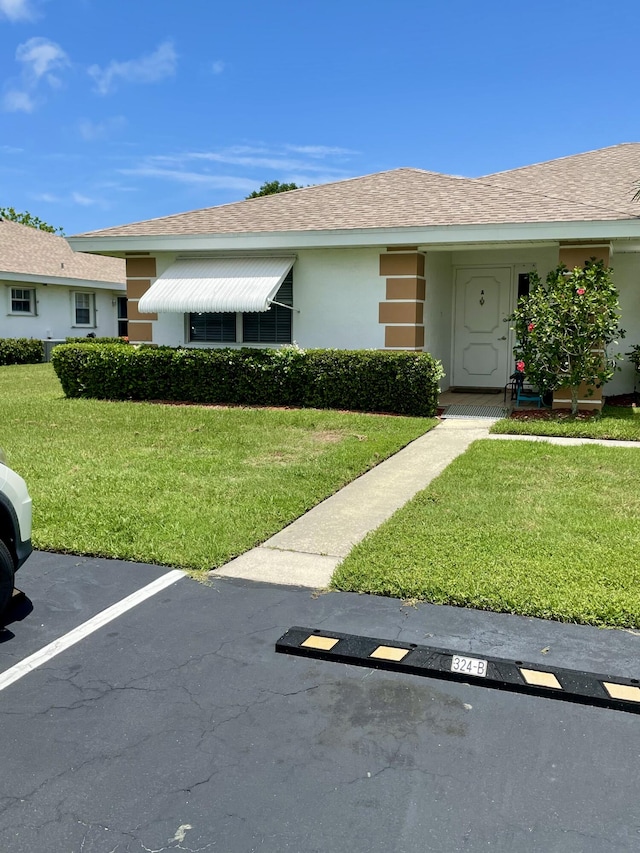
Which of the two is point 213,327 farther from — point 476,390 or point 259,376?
point 476,390

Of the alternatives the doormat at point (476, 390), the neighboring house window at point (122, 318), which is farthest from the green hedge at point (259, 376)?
the neighboring house window at point (122, 318)

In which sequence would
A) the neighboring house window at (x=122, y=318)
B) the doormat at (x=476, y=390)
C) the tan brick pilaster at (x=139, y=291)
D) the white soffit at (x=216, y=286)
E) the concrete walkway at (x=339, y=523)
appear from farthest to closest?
the neighboring house window at (x=122, y=318) → the doormat at (x=476, y=390) → the tan brick pilaster at (x=139, y=291) → the white soffit at (x=216, y=286) → the concrete walkway at (x=339, y=523)

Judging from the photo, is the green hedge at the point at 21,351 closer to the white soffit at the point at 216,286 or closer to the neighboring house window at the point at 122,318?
the neighboring house window at the point at 122,318

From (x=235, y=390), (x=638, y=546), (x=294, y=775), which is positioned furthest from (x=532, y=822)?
(x=235, y=390)

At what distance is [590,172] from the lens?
16.2 meters

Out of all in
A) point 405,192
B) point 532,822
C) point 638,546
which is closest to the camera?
point 532,822

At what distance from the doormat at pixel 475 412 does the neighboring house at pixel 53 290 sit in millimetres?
17276

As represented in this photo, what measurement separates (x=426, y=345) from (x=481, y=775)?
36.7 ft

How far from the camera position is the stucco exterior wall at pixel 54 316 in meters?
24.7

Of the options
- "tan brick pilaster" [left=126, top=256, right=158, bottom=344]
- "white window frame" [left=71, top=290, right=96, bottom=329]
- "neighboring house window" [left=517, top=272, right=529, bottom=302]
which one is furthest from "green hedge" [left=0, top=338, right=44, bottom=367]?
"neighboring house window" [left=517, top=272, right=529, bottom=302]

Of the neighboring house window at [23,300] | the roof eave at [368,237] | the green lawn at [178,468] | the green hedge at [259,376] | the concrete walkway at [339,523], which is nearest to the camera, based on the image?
the concrete walkway at [339,523]

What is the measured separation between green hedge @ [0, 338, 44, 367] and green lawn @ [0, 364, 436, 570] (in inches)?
437

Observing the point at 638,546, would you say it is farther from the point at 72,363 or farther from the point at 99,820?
the point at 72,363

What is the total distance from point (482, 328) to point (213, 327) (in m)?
5.50
